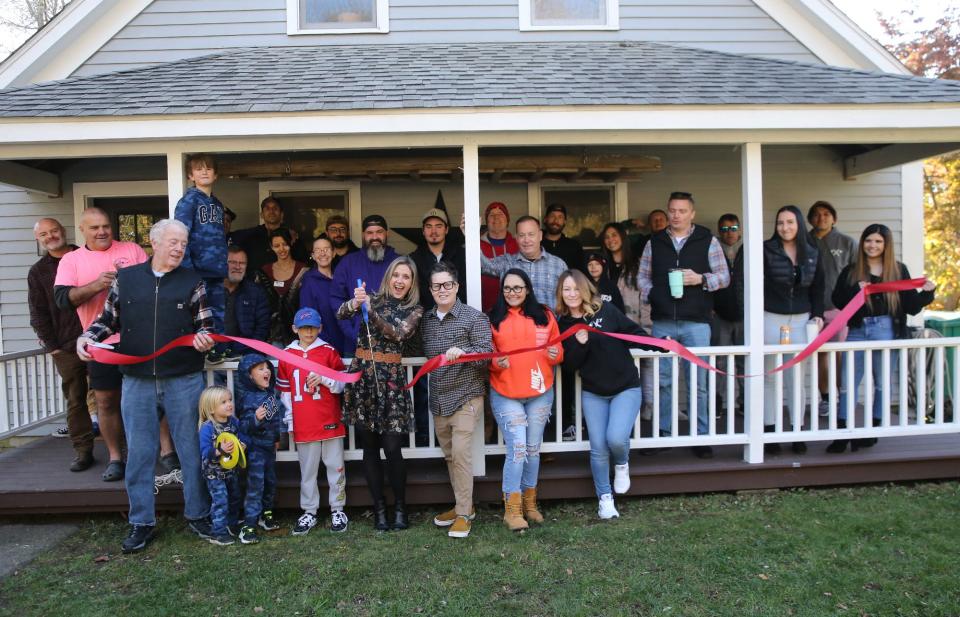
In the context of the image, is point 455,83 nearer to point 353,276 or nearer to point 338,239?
point 338,239

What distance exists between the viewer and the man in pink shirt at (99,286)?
14.7 feet

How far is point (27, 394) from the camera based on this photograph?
19.4 ft

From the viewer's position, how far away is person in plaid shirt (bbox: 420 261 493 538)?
4188 mm

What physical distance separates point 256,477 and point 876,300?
463cm

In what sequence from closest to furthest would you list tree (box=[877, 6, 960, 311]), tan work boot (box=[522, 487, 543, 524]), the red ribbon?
the red ribbon, tan work boot (box=[522, 487, 543, 524]), tree (box=[877, 6, 960, 311])

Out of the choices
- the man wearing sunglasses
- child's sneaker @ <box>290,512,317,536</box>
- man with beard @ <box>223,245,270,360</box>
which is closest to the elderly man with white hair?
child's sneaker @ <box>290,512,317,536</box>

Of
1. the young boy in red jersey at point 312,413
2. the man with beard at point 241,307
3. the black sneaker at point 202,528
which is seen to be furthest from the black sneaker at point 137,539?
the man with beard at point 241,307

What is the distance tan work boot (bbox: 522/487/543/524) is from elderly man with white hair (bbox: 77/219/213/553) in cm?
209

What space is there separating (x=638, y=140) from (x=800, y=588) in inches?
118

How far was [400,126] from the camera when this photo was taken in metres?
4.48

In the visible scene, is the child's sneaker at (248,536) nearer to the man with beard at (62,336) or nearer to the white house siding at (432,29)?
the man with beard at (62,336)

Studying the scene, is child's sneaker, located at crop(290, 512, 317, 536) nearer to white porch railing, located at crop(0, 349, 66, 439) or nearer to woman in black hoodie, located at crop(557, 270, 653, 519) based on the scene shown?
woman in black hoodie, located at crop(557, 270, 653, 519)

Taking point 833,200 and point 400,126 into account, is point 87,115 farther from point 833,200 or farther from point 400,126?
point 833,200

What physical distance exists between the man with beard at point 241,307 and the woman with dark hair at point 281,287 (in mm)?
243
